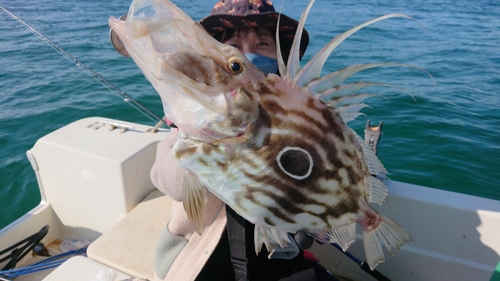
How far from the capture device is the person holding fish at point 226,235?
210 centimetres

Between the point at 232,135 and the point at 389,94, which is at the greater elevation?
the point at 232,135

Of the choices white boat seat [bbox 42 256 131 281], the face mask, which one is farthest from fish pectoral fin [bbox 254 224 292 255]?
white boat seat [bbox 42 256 131 281]

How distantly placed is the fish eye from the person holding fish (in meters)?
0.89

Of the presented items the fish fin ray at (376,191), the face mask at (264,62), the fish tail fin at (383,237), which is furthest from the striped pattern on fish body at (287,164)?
the face mask at (264,62)

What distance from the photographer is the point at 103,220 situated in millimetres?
3684

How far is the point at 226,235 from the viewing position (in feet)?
7.36

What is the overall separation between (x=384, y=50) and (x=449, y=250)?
31.6 ft

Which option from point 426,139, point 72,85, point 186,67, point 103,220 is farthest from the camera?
point 72,85

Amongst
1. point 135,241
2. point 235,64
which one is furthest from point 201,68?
point 135,241

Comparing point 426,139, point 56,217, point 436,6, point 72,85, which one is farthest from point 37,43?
point 436,6

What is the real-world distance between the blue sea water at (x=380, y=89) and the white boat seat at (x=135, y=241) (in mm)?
2910

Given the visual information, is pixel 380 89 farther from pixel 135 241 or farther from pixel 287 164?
pixel 287 164

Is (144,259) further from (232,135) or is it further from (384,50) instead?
(384,50)

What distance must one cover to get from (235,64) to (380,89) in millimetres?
7876
